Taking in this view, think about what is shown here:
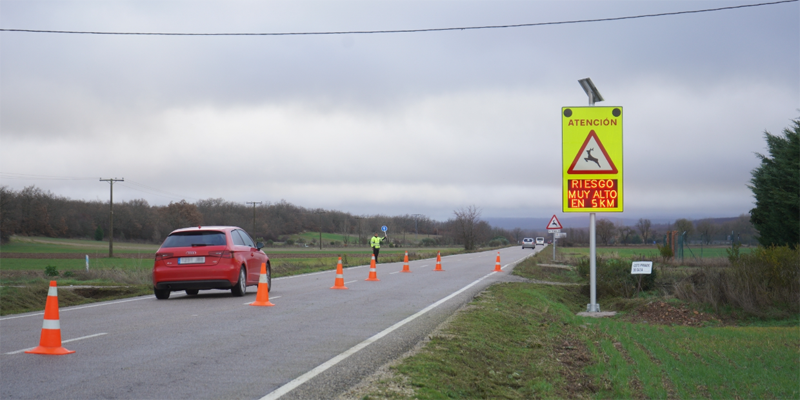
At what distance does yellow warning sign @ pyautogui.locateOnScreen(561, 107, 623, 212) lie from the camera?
12.9 meters

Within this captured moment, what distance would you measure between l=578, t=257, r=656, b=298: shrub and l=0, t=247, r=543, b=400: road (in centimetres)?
573

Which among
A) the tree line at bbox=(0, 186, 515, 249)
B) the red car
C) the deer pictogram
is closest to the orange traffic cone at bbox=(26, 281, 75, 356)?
the red car

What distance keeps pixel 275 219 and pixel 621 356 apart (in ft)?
387

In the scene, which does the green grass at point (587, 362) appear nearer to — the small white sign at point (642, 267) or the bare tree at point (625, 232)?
the small white sign at point (642, 267)

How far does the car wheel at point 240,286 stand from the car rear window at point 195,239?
85cm

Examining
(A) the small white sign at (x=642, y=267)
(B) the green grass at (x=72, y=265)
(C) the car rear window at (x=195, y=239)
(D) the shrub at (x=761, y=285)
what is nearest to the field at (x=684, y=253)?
(D) the shrub at (x=761, y=285)

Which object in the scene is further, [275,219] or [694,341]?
[275,219]

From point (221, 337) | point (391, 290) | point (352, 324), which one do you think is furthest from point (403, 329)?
point (391, 290)

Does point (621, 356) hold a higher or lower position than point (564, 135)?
lower

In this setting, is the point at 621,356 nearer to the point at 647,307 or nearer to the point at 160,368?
the point at 160,368

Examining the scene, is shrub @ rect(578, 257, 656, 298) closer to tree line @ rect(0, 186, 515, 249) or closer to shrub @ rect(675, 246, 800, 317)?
shrub @ rect(675, 246, 800, 317)

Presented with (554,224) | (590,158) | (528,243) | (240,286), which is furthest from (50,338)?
(528,243)

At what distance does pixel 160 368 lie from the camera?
256 inches

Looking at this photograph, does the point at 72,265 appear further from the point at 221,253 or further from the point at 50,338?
the point at 50,338
